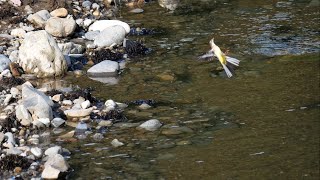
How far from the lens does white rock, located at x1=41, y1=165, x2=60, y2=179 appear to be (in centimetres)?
893

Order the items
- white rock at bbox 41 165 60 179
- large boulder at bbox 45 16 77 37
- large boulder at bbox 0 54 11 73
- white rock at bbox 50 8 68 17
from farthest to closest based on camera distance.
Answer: white rock at bbox 50 8 68 17 < large boulder at bbox 45 16 77 37 < large boulder at bbox 0 54 11 73 < white rock at bbox 41 165 60 179

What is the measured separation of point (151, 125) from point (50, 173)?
210 centimetres

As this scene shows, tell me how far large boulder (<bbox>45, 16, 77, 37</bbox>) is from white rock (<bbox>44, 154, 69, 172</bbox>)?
259 inches

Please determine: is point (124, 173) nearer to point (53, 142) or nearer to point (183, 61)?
point (53, 142)

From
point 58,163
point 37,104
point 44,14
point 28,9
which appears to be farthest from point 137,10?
point 58,163

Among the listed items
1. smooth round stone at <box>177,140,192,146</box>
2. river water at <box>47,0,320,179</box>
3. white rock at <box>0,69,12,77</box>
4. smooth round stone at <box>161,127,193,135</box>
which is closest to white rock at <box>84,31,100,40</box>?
river water at <box>47,0,320,179</box>

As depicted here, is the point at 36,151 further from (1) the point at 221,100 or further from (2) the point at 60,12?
(2) the point at 60,12

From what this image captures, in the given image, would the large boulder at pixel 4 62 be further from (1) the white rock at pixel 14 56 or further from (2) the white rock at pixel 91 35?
(2) the white rock at pixel 91 35

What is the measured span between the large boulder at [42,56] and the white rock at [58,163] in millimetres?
4158

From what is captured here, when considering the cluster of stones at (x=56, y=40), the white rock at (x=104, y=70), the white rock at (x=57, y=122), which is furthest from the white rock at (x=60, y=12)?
the white rock at (x=57, y=122)

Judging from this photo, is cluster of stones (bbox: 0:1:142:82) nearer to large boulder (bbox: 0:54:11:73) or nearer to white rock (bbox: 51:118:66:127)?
large boulder (bbox: 0:54:11:73)

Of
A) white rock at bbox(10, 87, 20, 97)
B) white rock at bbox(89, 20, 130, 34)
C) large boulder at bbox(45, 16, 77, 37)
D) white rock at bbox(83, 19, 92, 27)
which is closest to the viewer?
white rock at bbox(10, 87, 20, 97)

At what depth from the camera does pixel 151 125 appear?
10.6m

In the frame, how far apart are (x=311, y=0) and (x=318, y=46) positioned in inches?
158
